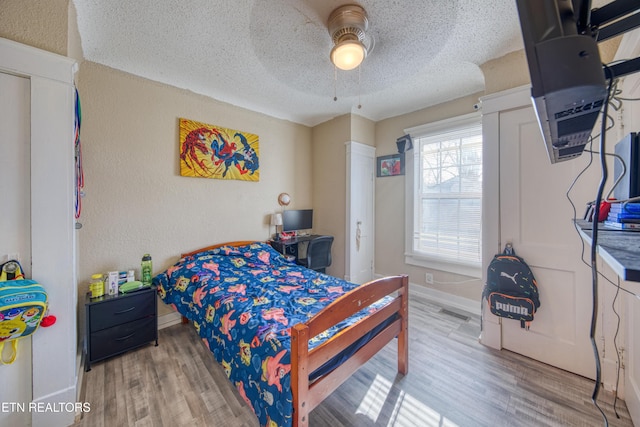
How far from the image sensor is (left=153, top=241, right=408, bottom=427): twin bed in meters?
1.14

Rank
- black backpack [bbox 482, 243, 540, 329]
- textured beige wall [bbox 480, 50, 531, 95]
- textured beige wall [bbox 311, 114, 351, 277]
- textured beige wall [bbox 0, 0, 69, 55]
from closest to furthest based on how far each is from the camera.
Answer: textured beige wall [bbox 0, 0, 69, 55] → black backpack [bbox 482, 243, 540, 329] → textured beige wall [bbox 480, 50, 531, 95] → textured beige wall [bbox 311, 114, 351, 277]

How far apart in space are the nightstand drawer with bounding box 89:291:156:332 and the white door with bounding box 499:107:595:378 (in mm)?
3140

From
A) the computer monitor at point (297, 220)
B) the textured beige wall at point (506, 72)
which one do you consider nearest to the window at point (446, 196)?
the textured beige wall at point (506, 72)

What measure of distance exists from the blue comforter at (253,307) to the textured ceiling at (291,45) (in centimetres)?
190

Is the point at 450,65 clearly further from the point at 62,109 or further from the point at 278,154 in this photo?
the point at 62,109

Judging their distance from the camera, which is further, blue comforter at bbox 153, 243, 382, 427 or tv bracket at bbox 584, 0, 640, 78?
blue comforter at bbox 153, 243, 382, 427

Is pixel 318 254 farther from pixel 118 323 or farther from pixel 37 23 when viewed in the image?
pixel 37 23

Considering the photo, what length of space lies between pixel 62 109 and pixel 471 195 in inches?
141

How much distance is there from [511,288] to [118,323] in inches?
128

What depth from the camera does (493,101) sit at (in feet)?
6.95

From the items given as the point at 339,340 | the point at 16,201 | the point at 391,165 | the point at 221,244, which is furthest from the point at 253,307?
the point at 391,165

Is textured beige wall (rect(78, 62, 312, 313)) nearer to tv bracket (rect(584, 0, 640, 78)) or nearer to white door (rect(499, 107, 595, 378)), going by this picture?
white door (rect(499, 107, 595, 378))

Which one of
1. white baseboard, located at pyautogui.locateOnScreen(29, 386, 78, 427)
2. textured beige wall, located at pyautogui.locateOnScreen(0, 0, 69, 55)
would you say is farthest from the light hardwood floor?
textured beige wall, located at pyautogui.locateOnScreen(0, 0, 69, 55)

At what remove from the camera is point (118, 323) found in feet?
6.59
